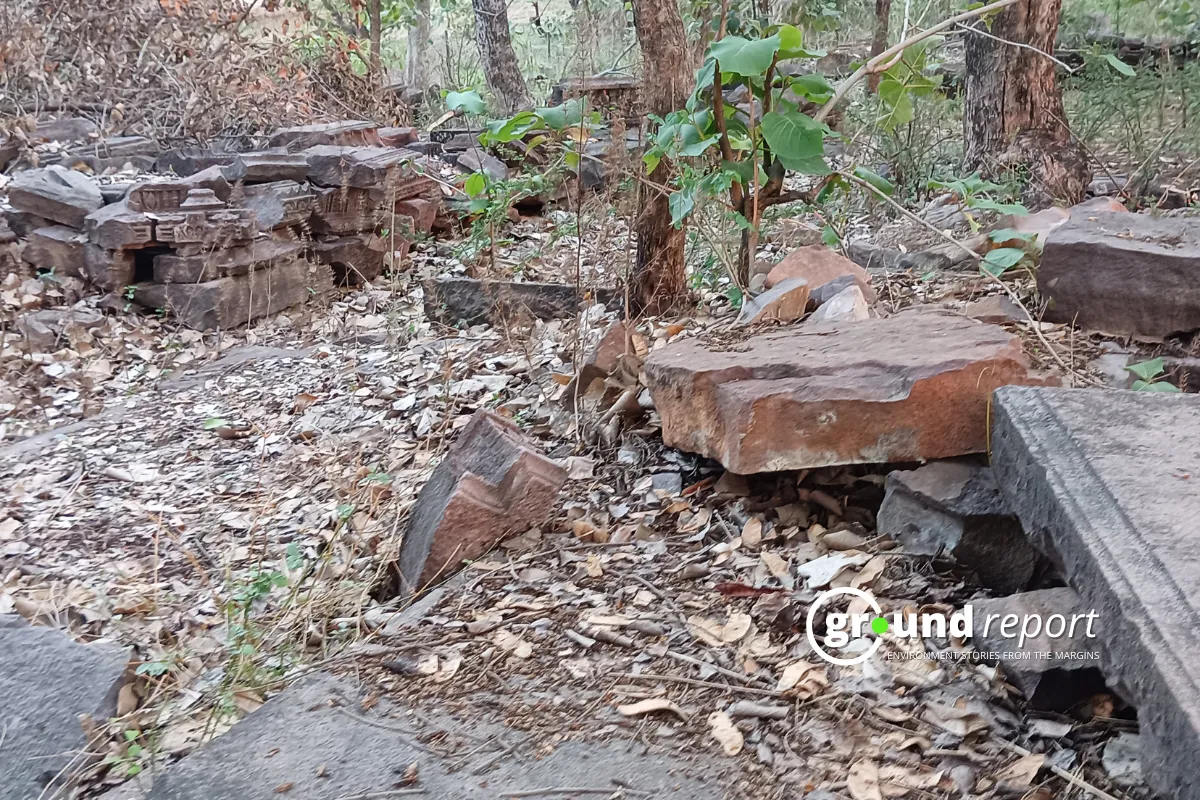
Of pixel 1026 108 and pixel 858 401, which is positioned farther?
pixel 1026 108

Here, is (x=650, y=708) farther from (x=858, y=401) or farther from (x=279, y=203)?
(x=279, y=203)

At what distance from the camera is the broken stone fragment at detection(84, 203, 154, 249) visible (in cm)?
528

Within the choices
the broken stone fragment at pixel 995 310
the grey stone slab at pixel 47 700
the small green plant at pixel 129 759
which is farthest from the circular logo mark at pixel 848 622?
the grey stone slab at pixel 47 700

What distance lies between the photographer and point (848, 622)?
2004 millimetres

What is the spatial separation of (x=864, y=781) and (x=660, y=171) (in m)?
2.98

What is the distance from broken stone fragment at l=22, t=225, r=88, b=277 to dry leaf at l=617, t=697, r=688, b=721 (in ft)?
16.3

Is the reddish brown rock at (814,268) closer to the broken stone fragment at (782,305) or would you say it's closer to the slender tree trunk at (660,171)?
the broken stone fragment at (782,305)

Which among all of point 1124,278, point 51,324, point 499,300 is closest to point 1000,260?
point 1124,278

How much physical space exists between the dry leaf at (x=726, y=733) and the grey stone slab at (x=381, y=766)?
0.08m

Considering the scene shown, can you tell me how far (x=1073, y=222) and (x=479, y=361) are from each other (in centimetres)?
244

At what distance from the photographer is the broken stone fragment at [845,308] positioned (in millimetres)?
3109

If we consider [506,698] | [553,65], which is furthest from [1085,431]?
[553,65]

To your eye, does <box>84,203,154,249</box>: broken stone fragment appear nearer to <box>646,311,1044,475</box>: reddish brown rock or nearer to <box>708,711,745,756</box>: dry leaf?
<box>646,311,1044,475</box>: reddish brown rock

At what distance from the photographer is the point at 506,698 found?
6.22 feet
